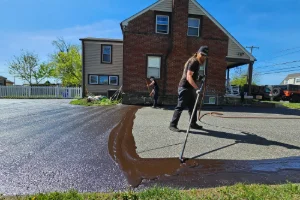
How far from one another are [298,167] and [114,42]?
17.7m

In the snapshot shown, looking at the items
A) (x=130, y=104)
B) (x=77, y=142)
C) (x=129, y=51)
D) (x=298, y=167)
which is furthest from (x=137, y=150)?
(x=129, y=51)

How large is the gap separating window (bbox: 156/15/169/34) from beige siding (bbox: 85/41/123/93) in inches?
260

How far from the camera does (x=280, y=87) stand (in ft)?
85.3

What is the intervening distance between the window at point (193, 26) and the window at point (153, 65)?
8.98 feet

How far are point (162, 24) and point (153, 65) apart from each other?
2652mm

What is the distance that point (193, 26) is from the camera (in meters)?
13.5

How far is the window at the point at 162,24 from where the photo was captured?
Result: 1311 centimetres

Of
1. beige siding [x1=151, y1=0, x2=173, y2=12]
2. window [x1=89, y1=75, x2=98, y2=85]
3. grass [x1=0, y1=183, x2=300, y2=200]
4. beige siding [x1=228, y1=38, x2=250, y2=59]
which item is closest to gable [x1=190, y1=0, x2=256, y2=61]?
beige siding [x1=228, y1=38, x2=250, y2=59]

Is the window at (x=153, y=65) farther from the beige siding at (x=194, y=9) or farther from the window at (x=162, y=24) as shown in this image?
the beige siding at (x=194, y=9)

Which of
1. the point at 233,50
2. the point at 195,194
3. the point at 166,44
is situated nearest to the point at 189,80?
the point at 195,194

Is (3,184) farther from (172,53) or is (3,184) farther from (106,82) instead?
(106,82)

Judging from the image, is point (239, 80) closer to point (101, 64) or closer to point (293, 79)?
point (293, 79)

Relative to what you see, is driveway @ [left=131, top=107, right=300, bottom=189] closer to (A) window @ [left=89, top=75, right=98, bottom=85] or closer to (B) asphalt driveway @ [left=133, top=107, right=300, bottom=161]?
(B) asphalt driveway @ [left=133, top=107, right=300, bottom=161]

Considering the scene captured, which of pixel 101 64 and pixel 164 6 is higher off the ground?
pixel 164 6
